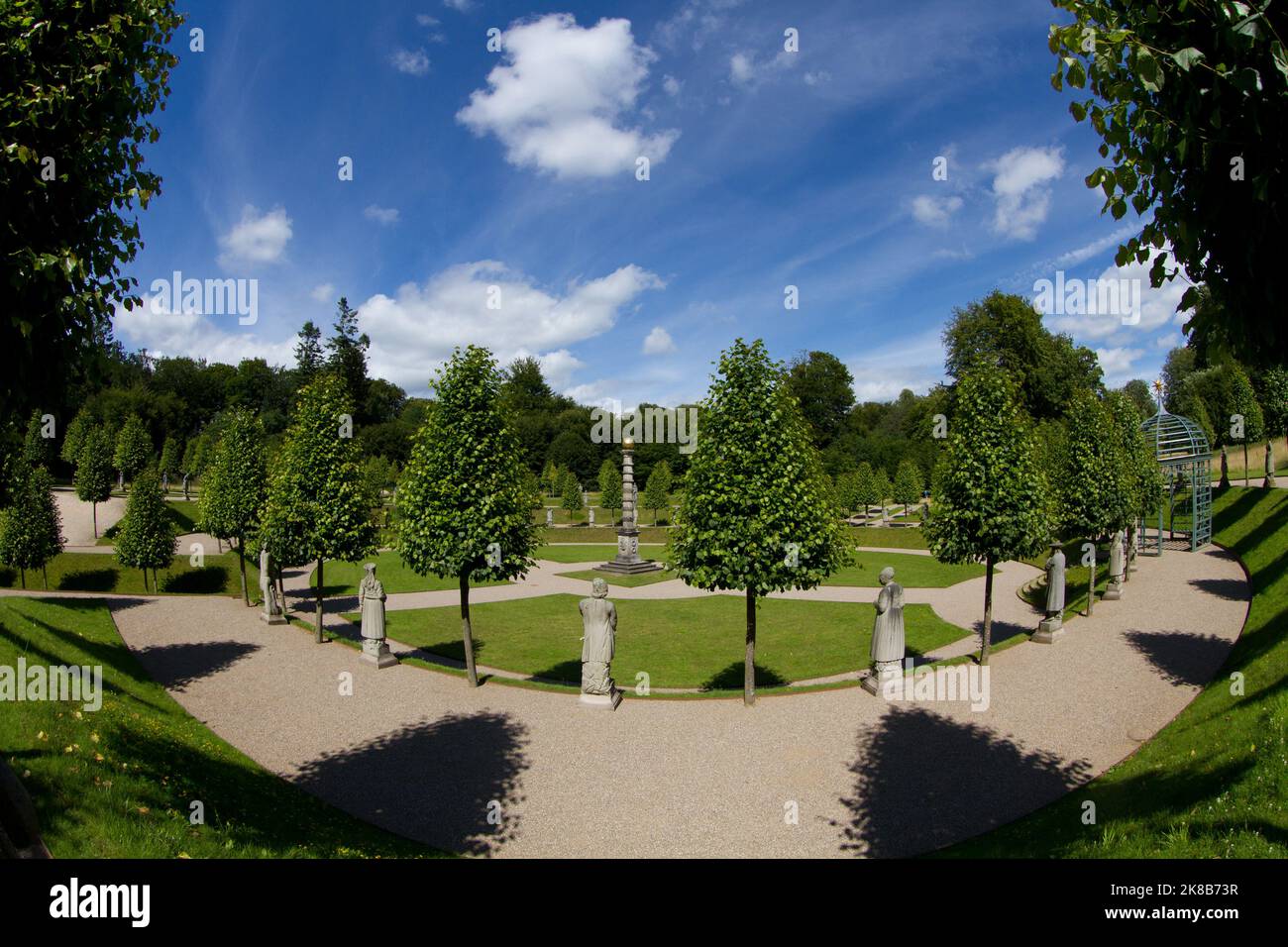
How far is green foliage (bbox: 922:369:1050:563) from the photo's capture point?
14703mm

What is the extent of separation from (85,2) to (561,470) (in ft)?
212

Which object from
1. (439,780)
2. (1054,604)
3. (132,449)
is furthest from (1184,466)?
(132,449)

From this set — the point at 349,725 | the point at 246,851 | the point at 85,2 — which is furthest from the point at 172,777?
the point at 85,2

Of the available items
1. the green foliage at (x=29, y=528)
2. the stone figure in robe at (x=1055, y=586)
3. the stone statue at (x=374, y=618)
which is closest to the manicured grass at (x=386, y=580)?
the stone statue at (x=374, y=618)

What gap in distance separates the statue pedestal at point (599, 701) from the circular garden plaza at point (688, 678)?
0.09m

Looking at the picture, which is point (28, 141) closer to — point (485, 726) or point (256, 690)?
point (485, 726)

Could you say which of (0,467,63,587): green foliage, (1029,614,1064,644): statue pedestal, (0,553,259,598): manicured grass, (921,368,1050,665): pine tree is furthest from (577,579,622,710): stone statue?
(0,467,63,587): green foliage

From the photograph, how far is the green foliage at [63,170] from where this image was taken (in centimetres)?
501

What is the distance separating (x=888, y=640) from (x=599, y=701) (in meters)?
6.04
